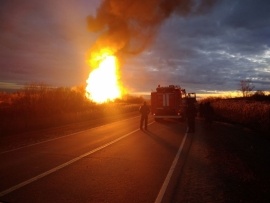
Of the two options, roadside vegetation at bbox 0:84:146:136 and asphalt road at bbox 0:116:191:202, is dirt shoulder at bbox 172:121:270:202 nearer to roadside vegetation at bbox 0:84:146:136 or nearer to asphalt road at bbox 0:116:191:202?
asphalt road at bbox 0:116:191:202

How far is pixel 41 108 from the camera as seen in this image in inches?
1330

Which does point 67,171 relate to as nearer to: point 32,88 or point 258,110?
point 258,110

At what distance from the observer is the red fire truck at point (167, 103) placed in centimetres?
3091

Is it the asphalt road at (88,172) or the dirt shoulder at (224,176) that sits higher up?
the asphalt road at (88,172)

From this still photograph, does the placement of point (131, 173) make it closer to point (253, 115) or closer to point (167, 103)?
point (253, 115)

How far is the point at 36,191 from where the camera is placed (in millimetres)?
6773

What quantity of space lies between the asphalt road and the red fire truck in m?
16.8

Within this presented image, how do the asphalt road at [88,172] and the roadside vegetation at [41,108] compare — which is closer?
the asphalt road at [88,172]

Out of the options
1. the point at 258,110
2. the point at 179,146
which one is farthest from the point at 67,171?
the point at 258,110

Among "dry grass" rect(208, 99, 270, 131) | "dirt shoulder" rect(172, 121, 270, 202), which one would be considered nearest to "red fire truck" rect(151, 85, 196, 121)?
"dry grass" rect(208, 99, 270, 131)

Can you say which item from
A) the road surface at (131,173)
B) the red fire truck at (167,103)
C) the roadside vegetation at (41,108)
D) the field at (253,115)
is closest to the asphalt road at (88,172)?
the road surface at (131,173)

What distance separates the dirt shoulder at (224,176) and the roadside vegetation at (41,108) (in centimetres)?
1238

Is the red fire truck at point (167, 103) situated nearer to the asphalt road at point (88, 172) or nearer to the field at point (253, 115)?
the field at point (253, 115)

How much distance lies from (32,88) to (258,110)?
27452mm
